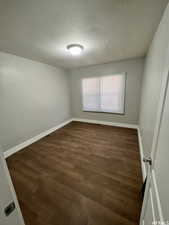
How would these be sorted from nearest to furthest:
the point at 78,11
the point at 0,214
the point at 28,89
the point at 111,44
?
1. the point at 0,214
2. the point at 78,11
3. the point at 111,44
4. the point at 28,89

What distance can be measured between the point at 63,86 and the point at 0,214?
13.0 feet

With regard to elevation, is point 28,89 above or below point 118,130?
above

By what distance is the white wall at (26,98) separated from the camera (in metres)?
2.31

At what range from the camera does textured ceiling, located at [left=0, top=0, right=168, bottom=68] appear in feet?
3.48

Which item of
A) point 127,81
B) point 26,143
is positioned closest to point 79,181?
point 26,143

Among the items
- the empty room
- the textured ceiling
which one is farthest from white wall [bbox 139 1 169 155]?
the textured ceiling

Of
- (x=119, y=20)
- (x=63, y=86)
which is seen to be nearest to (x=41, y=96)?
(x=63, y=86)

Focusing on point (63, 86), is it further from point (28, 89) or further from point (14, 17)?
point (14, 17)

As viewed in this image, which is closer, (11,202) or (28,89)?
(11,202)

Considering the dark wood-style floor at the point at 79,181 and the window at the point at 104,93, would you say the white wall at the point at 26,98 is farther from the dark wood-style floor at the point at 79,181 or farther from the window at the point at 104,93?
the window at the point at 104,93

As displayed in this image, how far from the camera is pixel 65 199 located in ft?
4.63

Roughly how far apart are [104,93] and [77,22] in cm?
273

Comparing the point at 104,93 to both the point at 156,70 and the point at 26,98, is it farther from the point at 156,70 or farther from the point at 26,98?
the point at 26,98

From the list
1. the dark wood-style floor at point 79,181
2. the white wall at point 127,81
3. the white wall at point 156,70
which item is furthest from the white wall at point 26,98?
the white wall at point 156,70
